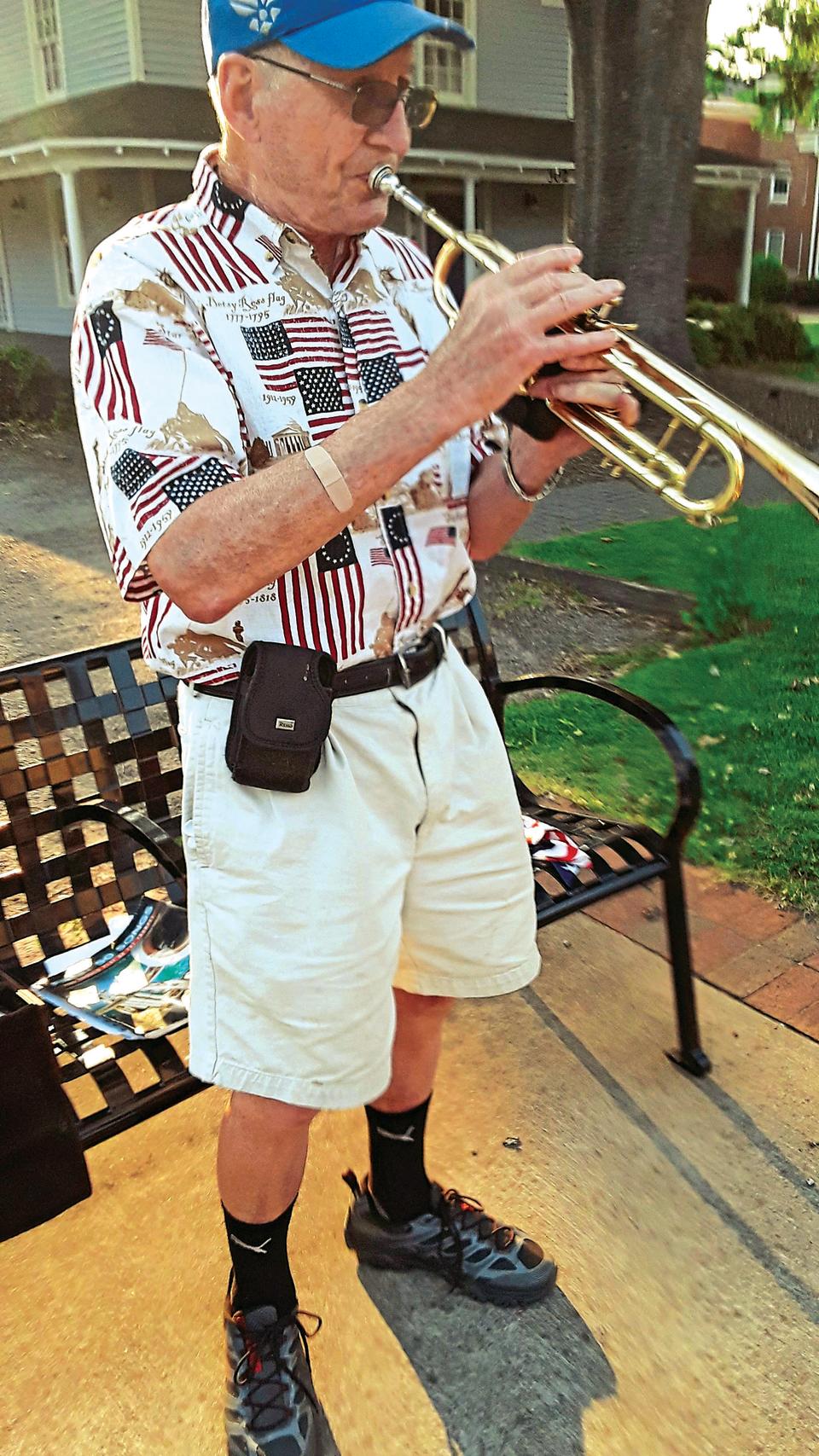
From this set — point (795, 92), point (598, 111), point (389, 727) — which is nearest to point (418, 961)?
point (389, 727)

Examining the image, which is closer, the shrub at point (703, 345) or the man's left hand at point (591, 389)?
the man's left hand at point (591, 389)

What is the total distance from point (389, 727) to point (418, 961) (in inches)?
16.6

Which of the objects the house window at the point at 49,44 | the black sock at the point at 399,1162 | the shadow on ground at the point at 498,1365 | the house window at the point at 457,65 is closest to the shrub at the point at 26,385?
the house window at the point at 49,44

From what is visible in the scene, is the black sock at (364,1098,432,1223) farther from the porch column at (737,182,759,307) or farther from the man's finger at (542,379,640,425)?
the porch column at (737,182,759,307)

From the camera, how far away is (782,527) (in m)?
5.55

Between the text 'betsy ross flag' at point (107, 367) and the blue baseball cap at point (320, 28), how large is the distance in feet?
1.21

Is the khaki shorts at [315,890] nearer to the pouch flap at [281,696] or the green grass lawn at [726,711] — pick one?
the pouch flap at [281,696]

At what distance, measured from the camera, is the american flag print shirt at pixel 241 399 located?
127cm

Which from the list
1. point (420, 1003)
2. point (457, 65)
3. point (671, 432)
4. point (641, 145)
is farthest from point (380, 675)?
point (641, 145)

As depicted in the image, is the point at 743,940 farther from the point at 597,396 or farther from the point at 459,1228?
the point at 597,396

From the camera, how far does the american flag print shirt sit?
1271 millimetres

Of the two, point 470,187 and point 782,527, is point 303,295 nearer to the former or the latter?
point 470,187

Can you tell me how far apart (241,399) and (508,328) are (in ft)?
1.12

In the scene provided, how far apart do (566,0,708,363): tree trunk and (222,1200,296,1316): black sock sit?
268 cm
